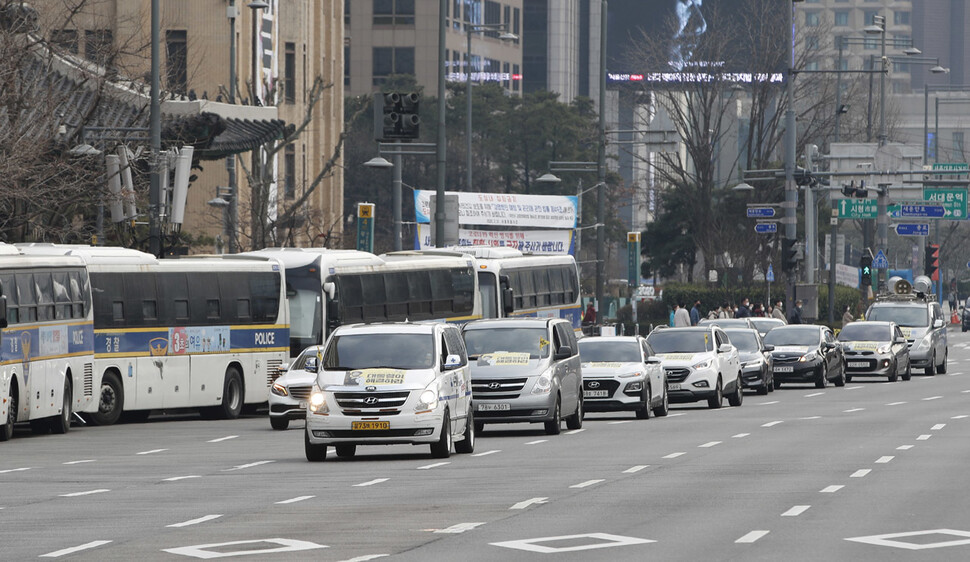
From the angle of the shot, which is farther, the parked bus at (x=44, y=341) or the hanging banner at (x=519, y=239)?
the hanging banner at (x=519, y=239)

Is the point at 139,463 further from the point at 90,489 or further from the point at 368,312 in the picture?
the point at 368,312

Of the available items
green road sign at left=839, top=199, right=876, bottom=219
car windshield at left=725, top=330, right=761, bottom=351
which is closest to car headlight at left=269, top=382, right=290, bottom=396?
car windshield at left=725, top=330, right=761, bottom=351

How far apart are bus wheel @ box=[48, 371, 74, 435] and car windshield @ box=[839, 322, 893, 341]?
23.9 m

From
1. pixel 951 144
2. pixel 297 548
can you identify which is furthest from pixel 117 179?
pixel 951 144

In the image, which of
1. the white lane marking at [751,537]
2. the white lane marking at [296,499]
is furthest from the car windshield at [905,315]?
the white lane marking at [751,537]

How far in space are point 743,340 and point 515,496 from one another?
24749mm

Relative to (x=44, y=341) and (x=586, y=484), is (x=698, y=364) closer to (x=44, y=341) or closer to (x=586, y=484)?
(x=44, y=341)

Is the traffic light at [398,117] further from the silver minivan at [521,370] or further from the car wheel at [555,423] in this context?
the car wheel at [555,423]

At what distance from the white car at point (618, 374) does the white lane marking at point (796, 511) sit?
15.0 metres

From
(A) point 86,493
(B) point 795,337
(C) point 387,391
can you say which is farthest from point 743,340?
(A) point 86,493

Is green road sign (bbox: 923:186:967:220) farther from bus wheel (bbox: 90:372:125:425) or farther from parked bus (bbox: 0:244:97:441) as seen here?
parked bus (bbox: 0:244:97:441)

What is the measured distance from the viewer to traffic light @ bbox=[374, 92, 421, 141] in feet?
114

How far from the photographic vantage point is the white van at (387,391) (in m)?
21.9

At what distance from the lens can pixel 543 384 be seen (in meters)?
26.4
